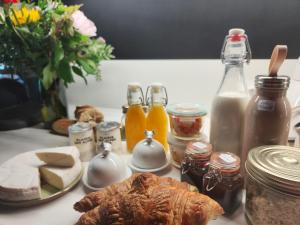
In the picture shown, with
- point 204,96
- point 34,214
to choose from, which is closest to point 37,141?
point 34,214

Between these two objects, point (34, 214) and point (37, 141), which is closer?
point (34, 214)

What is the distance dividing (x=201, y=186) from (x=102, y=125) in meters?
0.33

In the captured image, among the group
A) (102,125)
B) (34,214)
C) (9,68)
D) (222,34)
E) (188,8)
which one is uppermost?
(188,8)

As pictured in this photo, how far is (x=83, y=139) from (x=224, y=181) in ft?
1.27

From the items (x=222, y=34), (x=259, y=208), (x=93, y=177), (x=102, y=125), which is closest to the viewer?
(x=259, y=208)

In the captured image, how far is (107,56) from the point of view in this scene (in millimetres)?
923

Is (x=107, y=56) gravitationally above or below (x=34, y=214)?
above

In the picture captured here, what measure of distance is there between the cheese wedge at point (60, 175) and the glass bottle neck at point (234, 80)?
391 millimetres

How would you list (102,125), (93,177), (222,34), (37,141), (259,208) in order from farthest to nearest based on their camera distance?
(222,34) < (37,141) < (102,125) < (93,177) < (259,208)

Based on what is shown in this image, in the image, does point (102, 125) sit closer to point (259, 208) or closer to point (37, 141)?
point (37, 141)

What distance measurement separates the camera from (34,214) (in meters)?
0.46

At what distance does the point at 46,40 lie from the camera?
0.75 meters

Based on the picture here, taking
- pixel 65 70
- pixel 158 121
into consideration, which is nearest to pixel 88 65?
pixel 65 70

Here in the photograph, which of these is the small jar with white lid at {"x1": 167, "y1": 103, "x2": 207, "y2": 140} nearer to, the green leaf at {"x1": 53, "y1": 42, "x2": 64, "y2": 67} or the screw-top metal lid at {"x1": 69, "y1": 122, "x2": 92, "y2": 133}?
the screw-top metal lid at {"x1": 69, "y1": 122, "x2": 92, "y2": 133}
